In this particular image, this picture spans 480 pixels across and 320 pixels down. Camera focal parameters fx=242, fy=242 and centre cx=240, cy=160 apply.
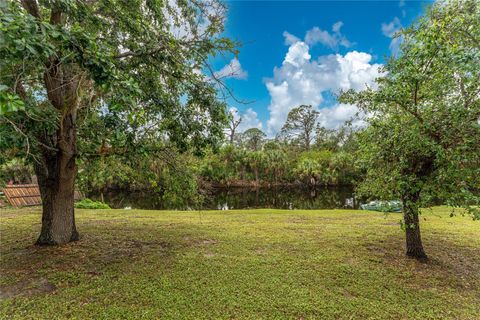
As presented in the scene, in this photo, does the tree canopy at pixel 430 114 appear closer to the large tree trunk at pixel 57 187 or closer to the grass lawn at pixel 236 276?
the grass lawn at pixel 236 276

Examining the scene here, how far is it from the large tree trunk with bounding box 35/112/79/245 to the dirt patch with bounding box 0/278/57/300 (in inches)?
55.9

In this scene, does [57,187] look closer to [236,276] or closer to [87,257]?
[87,257]

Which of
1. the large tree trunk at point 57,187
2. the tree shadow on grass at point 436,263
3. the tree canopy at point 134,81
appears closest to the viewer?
the tree canopy at point 134,81

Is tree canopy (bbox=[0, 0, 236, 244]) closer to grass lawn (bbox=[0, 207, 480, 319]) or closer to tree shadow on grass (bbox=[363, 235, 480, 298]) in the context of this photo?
grass lawn (bbox=[0, 207, 480, 319])

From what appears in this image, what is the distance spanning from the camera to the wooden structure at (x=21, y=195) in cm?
1058

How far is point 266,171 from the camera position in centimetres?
2881

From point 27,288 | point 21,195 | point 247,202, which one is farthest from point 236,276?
point 247,202

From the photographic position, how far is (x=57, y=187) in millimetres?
4824

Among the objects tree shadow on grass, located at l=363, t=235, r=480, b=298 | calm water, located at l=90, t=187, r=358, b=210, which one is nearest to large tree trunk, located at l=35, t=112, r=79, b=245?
tree shadow on grass, located at l=363, t=235, r=480, b=298

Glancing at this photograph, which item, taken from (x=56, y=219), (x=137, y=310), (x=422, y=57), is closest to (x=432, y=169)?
(x=422, y=57)

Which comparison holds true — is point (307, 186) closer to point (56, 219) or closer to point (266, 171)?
point (266, 171)

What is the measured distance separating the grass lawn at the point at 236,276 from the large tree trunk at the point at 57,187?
0.34m

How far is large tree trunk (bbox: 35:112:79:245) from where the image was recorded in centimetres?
465

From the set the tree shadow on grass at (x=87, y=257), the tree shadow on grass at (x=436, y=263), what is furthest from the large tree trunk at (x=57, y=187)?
the tree shadow on grass at (x=436, y=263)
